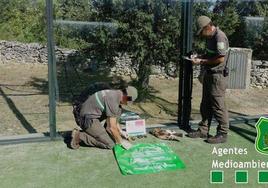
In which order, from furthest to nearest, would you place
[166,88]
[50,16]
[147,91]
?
[166,88], [147,91], [50,16]

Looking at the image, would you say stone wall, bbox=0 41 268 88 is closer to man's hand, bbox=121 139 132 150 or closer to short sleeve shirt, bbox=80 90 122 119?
man's hand, bbox=121 139 132 150

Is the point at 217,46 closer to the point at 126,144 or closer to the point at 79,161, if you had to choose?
the point at 126,144

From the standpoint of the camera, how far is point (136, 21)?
822 cm

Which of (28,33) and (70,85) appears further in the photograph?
(28,33)

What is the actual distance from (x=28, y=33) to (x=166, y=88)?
6.46 meters

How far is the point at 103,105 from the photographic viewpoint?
4.68 meters

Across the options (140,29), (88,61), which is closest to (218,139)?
(140,29)

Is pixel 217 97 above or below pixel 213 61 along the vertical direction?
below

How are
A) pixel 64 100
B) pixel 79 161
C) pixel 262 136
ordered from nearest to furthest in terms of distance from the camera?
pixel 79 161 → pixel 262 136 → pixel 64 100

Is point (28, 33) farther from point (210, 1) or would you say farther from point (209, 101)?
point (209, 101)

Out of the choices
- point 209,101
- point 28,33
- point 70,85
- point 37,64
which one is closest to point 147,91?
point 70,85

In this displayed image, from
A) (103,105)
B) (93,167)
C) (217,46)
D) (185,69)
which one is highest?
(217,46)

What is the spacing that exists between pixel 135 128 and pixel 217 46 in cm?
144

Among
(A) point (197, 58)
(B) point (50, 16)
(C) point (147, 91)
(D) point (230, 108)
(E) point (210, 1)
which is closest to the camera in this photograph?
(B) point (50, 16)
